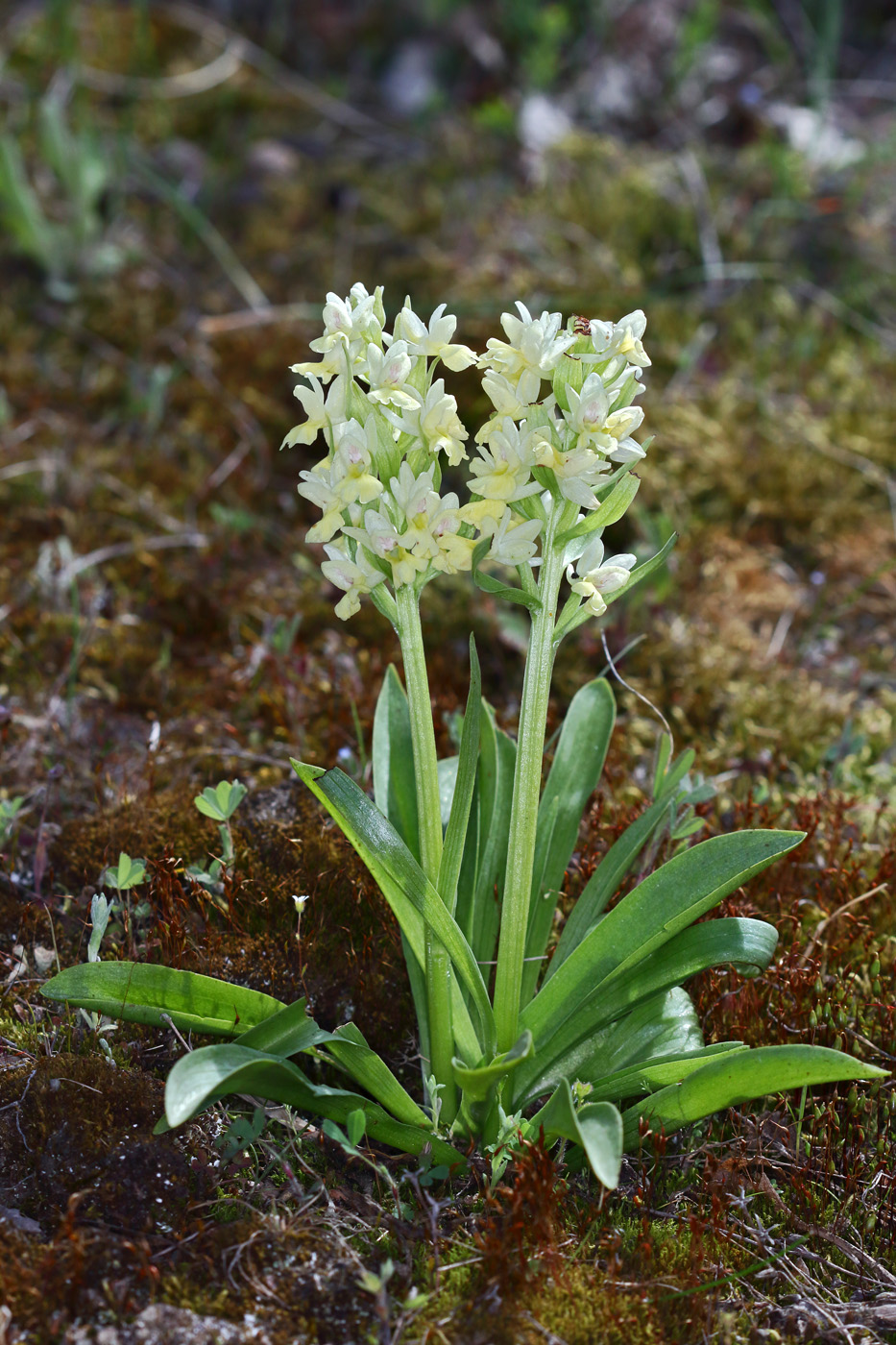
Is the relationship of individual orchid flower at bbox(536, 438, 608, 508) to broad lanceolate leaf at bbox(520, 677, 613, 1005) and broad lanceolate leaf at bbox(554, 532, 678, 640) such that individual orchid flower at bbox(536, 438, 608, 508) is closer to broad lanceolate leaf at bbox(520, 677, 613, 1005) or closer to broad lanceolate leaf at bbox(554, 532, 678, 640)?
broad lanceolate leaf at bbox(554, 532, 678, 640)

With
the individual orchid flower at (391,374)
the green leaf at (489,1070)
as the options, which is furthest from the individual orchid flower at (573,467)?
the green leaf at (489,1070)

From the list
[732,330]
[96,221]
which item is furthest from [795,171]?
[96,221]

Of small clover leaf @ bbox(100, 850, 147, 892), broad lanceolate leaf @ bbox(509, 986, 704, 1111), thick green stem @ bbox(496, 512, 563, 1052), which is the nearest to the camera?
thick green stem @ bbox(496, 512, 563, 1052)

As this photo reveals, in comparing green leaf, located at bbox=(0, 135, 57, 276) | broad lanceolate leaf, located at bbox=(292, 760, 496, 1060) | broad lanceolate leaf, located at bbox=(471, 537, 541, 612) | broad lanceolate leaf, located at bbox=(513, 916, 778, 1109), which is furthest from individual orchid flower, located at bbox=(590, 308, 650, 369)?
green leaf, located at bbox=(0, 135, 57, 276)

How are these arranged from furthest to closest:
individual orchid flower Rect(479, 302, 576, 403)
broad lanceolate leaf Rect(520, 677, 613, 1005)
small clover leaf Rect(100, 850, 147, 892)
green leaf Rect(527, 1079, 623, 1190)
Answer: broad lanceolate leaf Rect(520, 677, 613, 1005)
small clover leaf Rect(100, 850, 147, 892)
individual orchid flower Rect(479, 302, 576, 403)
green leaf Rect(527, 1079, 623, 1190)

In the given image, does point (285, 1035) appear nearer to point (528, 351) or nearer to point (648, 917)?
point (648, 917)

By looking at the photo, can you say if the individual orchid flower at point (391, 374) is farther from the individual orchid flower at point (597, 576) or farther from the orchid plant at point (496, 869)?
the individual orchid flower at point (597, 576)

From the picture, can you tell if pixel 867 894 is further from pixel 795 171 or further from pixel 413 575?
pixel 795 171
